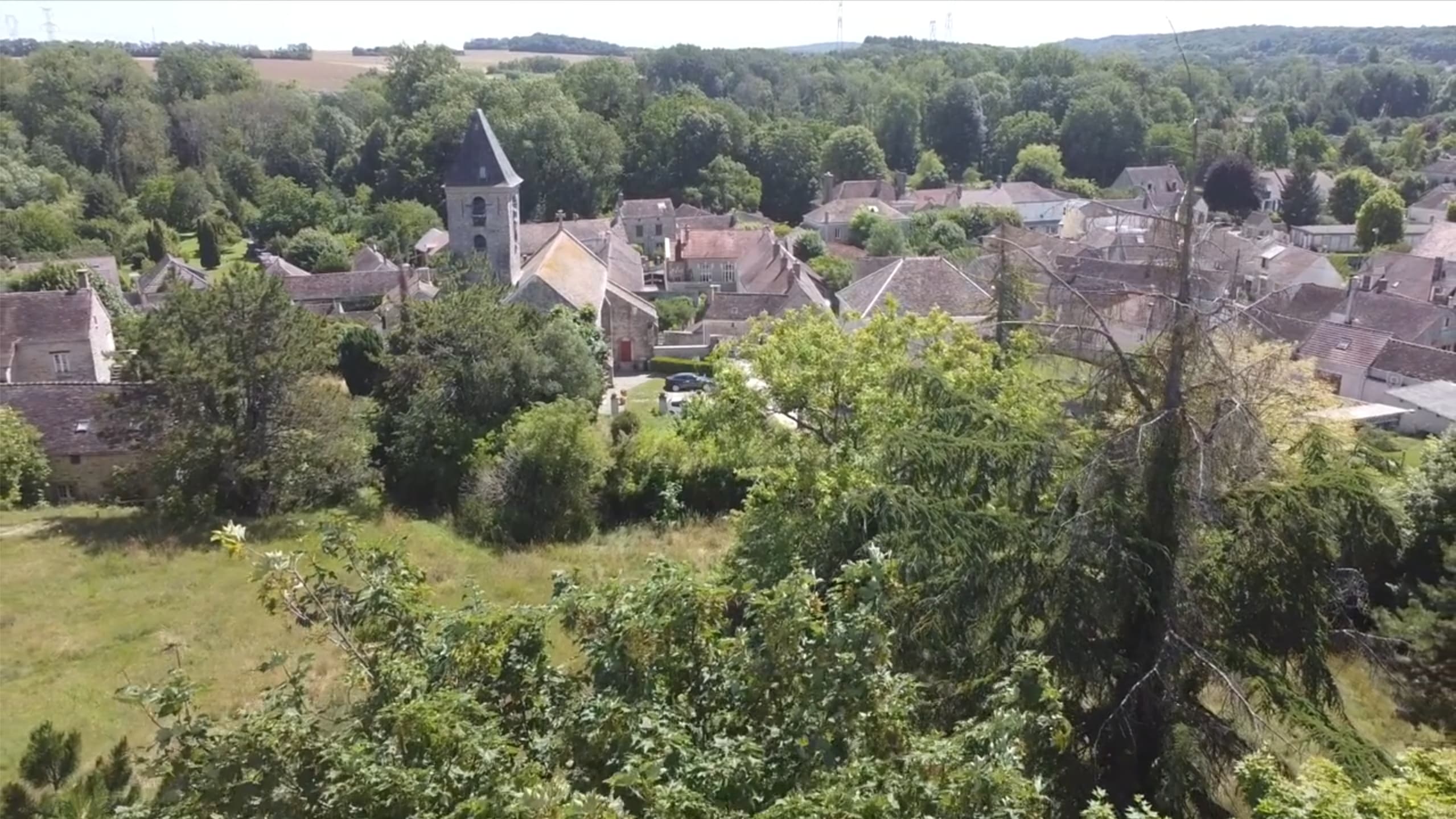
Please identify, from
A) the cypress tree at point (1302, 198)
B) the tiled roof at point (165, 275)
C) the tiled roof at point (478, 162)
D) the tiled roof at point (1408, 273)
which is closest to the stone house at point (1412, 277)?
the tiled roof at point (1408, 273)

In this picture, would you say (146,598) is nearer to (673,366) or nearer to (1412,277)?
(673,366)

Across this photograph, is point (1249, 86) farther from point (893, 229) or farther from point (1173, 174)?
point (893, 229)

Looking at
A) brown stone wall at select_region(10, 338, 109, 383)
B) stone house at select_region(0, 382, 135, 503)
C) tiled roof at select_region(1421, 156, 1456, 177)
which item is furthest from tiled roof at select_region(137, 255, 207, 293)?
tiled roof at select_region(1421, 156, 1456, 177)

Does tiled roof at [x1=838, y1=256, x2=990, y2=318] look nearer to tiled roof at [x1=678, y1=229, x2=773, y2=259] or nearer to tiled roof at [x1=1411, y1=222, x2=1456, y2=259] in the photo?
tiled roof at [x1=678, y1=229, x2=773, y2=259]

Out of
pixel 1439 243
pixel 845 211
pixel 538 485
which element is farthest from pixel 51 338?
pixel 1439 243

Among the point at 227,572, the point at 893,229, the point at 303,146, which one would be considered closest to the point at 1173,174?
the point at 893,229

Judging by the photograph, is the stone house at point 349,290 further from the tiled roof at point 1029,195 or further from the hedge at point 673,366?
the tiled roof at point 1029,195
